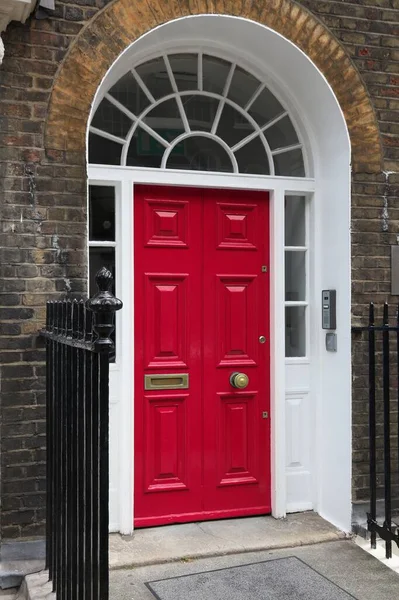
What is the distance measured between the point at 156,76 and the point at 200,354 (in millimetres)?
2125

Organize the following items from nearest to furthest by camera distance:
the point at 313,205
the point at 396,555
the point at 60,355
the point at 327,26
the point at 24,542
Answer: the point at 60,355, the point at 24,542, the point at 396,555, the point at 327,26, the point at 313,205

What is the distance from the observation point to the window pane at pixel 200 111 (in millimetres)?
4820

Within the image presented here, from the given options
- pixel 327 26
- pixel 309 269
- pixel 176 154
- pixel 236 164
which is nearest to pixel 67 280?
pixel 176 154

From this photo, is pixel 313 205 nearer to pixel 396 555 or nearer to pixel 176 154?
pixel 176 154

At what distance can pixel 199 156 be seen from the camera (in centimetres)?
481

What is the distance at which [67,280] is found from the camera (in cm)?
417

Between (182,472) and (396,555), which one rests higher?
(182,472)

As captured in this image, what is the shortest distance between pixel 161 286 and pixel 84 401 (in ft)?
6.74

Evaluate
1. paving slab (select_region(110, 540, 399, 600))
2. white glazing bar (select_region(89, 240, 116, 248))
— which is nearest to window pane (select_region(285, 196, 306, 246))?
white glazing bar (select_region(89, 240, 116, 248))

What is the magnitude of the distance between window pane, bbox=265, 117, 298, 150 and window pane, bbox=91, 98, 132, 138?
1136mm

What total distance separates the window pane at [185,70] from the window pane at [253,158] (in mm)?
601

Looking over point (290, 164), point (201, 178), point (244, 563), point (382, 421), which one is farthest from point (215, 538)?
point (290, 164)

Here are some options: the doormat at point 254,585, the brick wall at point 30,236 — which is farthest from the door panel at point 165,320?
the doormat at point 254,585

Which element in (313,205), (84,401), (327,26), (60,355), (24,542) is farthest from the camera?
(313,205)
